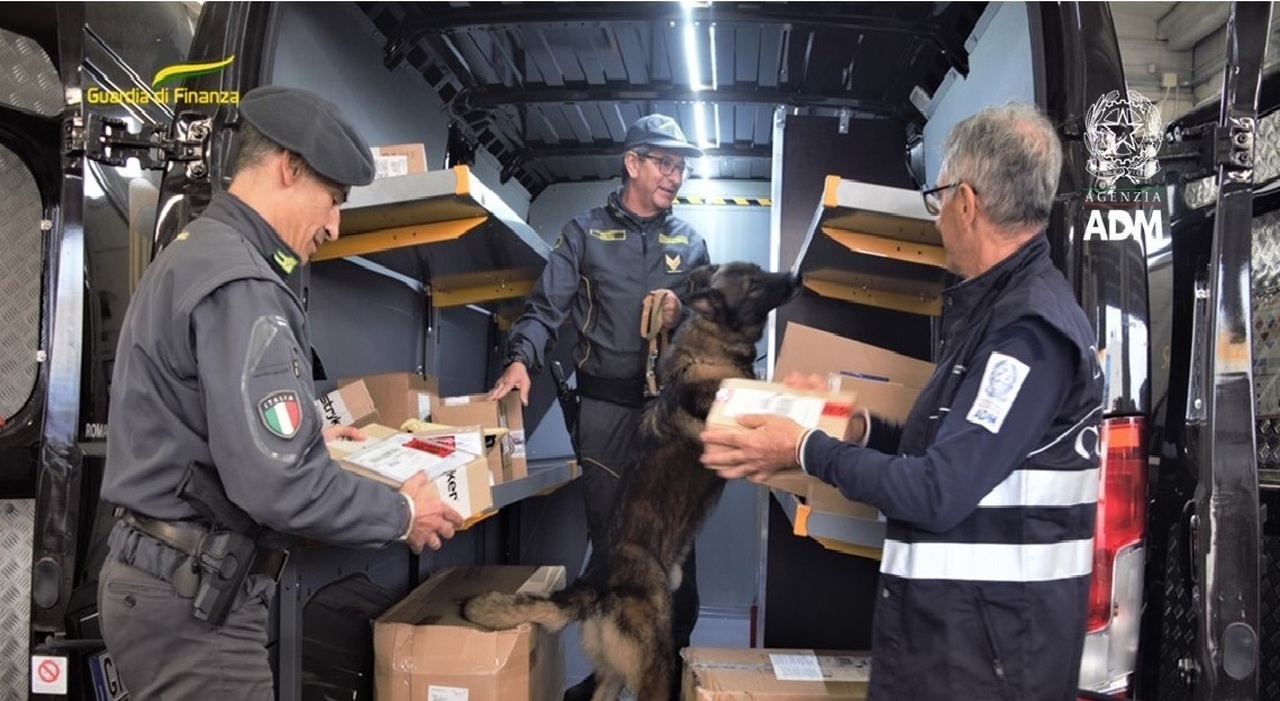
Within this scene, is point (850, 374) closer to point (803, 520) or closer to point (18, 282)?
point (803, 520)

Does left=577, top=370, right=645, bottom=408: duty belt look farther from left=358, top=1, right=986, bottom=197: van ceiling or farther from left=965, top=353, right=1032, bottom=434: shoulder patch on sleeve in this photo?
left=965, top=353, right=1032, bottom=434: shoulder patch on sleeve

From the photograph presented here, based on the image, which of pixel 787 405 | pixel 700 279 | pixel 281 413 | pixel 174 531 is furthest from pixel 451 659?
pixel 700 279

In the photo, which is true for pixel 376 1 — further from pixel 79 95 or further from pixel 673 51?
pixel 79 95

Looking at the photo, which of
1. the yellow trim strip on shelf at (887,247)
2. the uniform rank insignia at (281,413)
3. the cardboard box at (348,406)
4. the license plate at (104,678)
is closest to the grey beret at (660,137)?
the yellow trim strip on shelf at (887,247)

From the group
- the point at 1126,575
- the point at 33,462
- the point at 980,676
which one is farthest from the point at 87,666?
the point at 1126,575

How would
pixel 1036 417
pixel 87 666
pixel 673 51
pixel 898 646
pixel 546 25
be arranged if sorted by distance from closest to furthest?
pixel 1036 417 < pixel 898 646 < pixel 87 666 < pixel 546 25 < pixel 673 51

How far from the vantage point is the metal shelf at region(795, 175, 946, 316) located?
2010 mm

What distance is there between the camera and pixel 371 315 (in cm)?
317

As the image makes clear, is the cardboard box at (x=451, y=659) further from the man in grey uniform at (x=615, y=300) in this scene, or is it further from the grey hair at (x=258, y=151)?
the grey hair at (x=258, y=151)

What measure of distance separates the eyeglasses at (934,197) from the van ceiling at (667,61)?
1298 millimetres

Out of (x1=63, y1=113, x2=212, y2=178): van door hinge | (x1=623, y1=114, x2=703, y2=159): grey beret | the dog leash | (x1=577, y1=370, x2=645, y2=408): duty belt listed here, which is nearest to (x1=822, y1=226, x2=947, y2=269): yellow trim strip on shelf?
the dog leash

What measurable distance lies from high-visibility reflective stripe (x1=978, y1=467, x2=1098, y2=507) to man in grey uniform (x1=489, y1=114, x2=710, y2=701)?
190 cm

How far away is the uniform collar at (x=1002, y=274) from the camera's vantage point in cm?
162

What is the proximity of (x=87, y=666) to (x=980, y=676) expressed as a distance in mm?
1889
